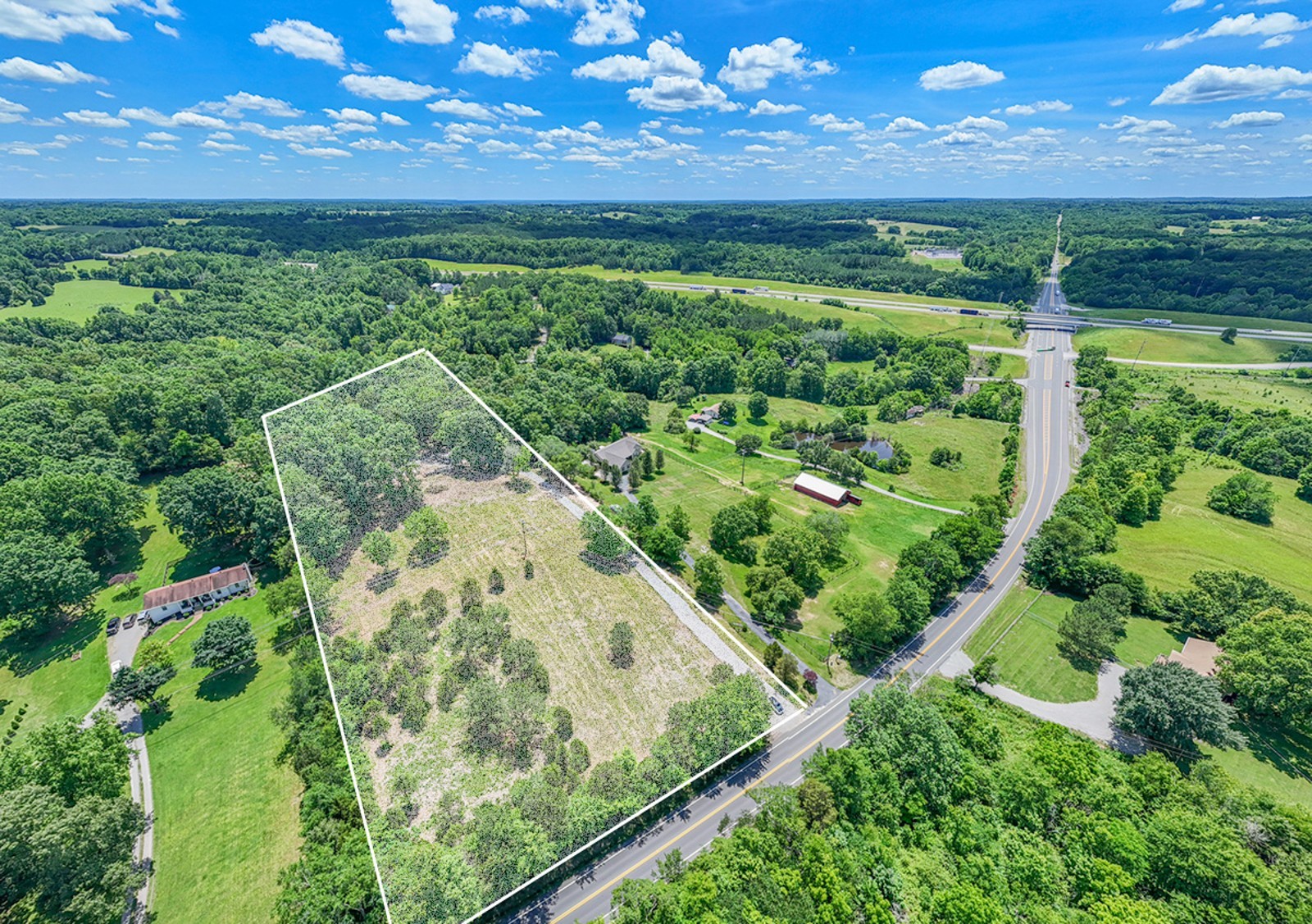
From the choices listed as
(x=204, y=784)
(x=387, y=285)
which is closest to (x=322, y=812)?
(x=204, y=784)

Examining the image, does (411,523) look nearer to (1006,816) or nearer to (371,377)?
(371,377)

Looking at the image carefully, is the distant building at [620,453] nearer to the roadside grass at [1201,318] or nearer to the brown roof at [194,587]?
the brown roof at [194,587]

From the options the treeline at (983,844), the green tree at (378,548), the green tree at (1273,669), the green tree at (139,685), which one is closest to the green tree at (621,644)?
the green tree at (378,548)

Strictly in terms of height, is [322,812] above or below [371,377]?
below

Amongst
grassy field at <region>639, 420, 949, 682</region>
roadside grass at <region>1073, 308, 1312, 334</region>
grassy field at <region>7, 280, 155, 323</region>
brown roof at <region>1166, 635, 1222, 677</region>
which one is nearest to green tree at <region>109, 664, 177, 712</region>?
grassy field at <region>639, 420, 949, 682</region>

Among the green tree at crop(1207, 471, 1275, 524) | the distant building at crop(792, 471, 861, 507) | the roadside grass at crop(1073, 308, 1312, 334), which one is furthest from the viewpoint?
the roadside grass at crop(1073, 308, 1312, 334)

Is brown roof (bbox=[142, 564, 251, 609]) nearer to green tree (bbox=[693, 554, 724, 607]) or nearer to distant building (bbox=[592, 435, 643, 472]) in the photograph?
distant building (bbox=[592, 435, 643, 472])
